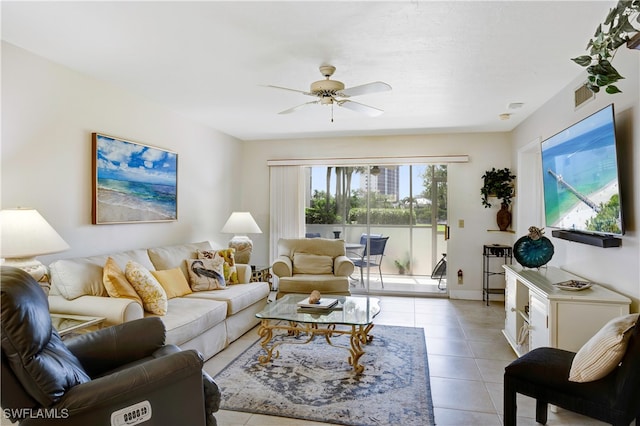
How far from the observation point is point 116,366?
2002mm

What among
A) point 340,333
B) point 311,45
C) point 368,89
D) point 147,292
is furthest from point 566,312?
point 147,292

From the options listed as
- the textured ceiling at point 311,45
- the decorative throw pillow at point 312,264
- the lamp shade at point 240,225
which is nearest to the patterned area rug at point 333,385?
the decorative throw pillow at point 312,264

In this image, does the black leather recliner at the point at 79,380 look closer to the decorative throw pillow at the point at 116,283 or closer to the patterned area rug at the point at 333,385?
the patterned area rug at the point at 333,385

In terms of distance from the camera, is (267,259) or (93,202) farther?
(267,259)

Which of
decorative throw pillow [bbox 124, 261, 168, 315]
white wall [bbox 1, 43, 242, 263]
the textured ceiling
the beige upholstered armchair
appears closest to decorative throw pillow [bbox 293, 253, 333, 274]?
the beige upholstered armchair

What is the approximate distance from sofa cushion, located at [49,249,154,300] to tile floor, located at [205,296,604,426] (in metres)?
1.09

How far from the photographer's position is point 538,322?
2.75 meters

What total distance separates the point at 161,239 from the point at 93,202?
40.1 inches

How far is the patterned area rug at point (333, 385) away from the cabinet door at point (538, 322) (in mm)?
849

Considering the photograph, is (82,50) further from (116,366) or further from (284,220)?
(284,220)

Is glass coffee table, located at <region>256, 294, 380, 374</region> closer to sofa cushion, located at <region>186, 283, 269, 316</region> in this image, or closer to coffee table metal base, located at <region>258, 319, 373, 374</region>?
coffee table metal base, located at <region>258, 319, 373, 374</region>

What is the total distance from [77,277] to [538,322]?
3395 mm

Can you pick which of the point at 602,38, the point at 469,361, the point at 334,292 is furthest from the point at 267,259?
the point at 602,38

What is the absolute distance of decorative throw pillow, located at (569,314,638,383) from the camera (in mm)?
1755
